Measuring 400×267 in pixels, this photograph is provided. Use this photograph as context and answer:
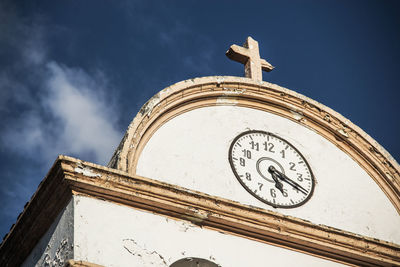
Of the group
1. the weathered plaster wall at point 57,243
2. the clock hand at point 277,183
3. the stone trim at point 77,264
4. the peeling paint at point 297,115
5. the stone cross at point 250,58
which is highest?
the stone cross at point 250,58

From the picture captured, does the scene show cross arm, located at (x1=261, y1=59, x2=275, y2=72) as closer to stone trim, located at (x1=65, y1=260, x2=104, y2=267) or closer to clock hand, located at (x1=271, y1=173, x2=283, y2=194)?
clock hand, located at (x1=271, y1=173, x2=283, y2=194)

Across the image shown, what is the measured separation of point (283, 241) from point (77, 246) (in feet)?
8.73

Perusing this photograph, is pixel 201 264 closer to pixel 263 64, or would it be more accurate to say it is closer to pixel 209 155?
pixel 209 155

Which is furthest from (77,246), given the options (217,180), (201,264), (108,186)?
(217,180)

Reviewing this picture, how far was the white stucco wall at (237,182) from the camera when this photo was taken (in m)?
10.2

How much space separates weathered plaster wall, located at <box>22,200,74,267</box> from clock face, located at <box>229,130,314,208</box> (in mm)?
2483

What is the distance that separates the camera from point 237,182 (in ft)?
34.2

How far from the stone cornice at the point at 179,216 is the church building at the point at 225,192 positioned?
0.05 ft

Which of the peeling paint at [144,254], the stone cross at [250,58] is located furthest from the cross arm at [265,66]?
the peeling paint at [144,254]

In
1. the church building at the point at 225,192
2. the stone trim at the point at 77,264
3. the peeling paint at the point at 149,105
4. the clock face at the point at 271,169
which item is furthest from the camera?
the clock face at the point at 271,169

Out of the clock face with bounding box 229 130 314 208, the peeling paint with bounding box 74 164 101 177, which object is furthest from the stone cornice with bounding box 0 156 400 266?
the clock face with bounding box 229 130 314 208

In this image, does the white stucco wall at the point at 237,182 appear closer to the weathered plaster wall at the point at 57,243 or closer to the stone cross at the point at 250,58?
the stone cross at the point at 250,58

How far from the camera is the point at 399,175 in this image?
11.7m

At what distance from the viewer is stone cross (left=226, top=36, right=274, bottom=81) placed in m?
12.2
